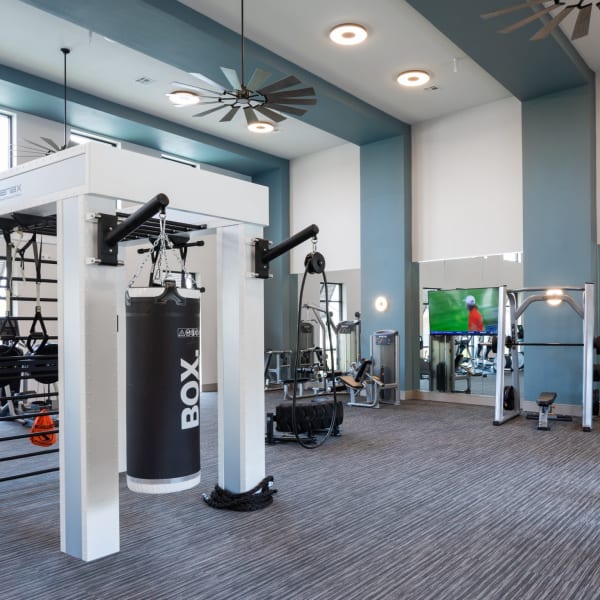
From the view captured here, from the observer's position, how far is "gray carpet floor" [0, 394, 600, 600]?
2607 mm

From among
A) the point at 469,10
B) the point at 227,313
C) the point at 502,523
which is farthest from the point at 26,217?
the point at 469,10

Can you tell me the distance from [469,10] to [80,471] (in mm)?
5215

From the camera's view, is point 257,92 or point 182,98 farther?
point 182,98

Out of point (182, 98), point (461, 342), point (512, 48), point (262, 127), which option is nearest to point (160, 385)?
point (182, 98)

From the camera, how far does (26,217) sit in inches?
133

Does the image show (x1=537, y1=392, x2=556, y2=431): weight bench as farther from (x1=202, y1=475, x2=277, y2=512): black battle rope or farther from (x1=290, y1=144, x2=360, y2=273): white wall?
(x1=290, y1=144, x2=360, y2=273): white wall

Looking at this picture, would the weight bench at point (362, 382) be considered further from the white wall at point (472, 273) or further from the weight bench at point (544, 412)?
the weight bench at point (544, 412)

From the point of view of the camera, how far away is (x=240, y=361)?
3541 mm

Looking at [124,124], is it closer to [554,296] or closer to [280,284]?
[280,284]

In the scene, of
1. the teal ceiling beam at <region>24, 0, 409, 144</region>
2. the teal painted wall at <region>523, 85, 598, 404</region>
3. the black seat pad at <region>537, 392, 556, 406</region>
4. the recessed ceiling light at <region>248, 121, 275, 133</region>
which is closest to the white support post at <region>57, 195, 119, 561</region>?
the teal ceiling beam at <region>24, 0, 409, 144</region>

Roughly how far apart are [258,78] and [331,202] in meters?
4.94

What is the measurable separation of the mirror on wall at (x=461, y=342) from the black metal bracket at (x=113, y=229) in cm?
644

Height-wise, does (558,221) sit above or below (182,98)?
below

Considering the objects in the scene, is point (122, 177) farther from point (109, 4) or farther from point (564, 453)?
point (564, 453)
